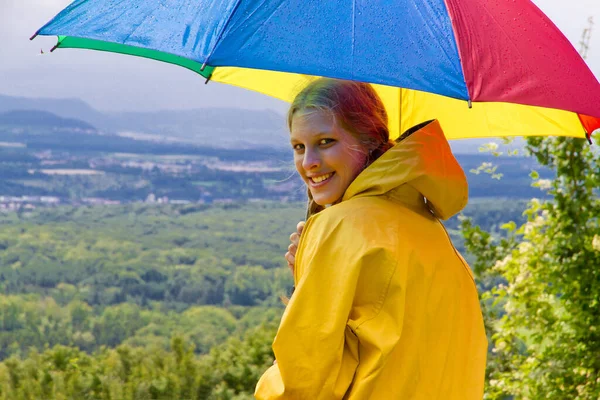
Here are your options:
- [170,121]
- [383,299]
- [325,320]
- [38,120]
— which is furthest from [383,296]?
[170,121]

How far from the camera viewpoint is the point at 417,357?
176cm

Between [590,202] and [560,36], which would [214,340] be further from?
[560,36]

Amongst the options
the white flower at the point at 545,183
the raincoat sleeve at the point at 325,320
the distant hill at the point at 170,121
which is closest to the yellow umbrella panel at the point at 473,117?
the raincoat sleeve at the point at 325,320

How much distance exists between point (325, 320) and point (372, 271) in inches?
5.6

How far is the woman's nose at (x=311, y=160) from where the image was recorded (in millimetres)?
1946

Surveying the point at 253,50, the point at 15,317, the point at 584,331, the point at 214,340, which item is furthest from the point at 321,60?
the point at 15,317

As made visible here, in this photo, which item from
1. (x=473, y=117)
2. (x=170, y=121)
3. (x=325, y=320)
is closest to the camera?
(x=325, y=320)

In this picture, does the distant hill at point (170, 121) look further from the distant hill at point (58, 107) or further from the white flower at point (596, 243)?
the white flower at point (596, 243)

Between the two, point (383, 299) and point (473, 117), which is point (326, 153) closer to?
point (383, 299)

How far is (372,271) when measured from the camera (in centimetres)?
171

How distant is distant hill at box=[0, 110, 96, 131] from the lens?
1482 cm

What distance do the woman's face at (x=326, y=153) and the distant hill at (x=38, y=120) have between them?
13746 mm

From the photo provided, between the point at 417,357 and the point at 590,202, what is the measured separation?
3129 millimetres

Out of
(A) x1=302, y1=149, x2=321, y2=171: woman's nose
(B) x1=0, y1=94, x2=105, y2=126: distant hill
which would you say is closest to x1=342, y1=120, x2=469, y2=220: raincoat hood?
(A) x1=302, y1=149, x2=321, y2=171: woman's nose
